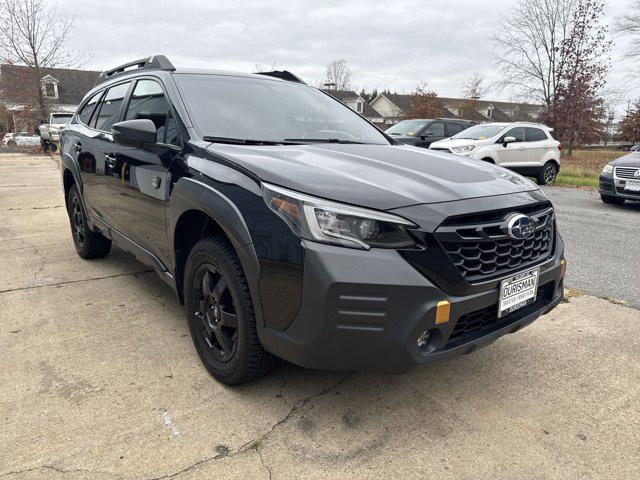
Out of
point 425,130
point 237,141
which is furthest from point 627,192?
point 237,141

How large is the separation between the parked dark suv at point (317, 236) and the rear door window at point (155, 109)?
0.02m

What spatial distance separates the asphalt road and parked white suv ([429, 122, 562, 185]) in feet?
7.32

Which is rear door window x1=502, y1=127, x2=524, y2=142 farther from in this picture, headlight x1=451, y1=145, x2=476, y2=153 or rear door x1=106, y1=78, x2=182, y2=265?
rear door x1=106, y1=78, x2=182, y2=265

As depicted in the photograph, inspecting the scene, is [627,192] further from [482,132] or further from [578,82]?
[578,82]

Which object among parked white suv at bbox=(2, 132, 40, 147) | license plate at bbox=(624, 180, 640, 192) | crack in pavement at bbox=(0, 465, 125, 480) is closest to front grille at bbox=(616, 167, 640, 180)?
license plate at bbox=(624, 180, 640, 192)

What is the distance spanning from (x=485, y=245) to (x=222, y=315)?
4.29 feet

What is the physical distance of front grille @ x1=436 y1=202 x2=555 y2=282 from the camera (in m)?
1.98

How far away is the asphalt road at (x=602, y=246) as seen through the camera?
427 cm

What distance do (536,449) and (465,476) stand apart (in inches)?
15.9

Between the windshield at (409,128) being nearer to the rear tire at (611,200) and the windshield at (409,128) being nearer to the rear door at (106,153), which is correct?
the rear tire at (611,200)

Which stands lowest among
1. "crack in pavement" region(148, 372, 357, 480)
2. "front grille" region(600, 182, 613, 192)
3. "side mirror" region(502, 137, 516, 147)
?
"crack in pavement" region(148, 372, 357, 480)

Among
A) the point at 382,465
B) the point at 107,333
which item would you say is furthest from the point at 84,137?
the point at 382,465

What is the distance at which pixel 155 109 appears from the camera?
3.12 meters

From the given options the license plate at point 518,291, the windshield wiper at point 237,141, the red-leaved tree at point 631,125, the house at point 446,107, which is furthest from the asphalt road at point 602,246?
the house at point 446,107
